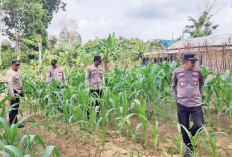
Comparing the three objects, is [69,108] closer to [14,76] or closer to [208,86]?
[14,76]

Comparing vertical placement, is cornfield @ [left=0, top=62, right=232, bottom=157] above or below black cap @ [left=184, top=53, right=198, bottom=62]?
below

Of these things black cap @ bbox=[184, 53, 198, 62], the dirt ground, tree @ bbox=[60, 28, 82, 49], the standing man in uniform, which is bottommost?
the dirt ground

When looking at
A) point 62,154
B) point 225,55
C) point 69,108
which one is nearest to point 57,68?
point 69,108

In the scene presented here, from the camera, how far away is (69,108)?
9.89 feet

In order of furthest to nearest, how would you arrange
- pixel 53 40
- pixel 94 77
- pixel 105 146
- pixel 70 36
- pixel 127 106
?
pixel 70 36 < pixel 53 40 < pixel 94 77 < pixel 127 106 < pixel 105 146

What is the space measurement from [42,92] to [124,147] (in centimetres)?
211

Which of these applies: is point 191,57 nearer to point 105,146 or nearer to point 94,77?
point 105,146

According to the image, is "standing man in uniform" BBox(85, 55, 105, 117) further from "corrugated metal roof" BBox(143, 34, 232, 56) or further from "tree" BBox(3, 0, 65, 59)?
"tree" BBox(3, 0, 65, 59)

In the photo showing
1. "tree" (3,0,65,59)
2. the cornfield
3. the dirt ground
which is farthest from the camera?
"tree" (3,0,65,59)

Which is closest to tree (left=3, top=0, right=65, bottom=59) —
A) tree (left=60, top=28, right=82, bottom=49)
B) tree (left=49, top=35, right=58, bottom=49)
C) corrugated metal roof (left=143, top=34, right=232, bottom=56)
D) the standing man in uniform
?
tree (left=49, top=35, right=58, bottom=49)

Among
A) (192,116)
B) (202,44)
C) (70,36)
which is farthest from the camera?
(70,36)

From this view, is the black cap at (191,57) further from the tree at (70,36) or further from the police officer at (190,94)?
the tree at (70,36)

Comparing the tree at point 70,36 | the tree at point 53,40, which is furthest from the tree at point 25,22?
the tree at point 70,36

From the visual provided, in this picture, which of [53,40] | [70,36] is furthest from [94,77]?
[70,36]
